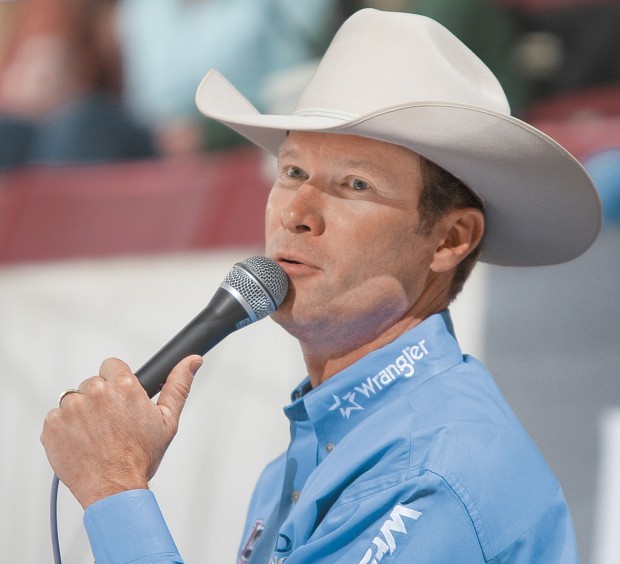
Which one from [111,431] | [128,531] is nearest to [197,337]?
[111,431]

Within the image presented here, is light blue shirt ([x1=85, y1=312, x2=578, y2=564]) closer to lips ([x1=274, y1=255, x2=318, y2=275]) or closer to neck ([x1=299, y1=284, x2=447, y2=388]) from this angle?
neck ([x1=299, y1=284, x2=447, y2=388])

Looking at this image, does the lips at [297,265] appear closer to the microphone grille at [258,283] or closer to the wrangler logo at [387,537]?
the microphone grille at [258,283]

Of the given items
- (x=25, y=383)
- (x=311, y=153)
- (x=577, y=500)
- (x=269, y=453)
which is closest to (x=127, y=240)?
(x=25, y=383)

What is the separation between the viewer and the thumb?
156cm

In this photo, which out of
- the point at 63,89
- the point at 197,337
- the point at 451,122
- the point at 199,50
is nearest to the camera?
the point at 197,337

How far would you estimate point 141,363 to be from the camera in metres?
3.45

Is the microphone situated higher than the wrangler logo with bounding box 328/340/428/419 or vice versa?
the microphone

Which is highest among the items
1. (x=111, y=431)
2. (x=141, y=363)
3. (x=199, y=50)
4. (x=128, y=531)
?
(x=199, y=50)

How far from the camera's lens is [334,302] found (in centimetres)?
180

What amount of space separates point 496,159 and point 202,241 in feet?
7.52

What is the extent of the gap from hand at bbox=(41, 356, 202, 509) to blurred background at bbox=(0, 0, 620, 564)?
4.45 ft

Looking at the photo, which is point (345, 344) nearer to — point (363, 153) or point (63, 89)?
point (363, 153)

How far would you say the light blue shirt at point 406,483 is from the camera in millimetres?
1505

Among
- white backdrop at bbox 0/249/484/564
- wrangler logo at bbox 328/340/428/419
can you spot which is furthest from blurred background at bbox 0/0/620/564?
wrangler logo at bbox 328/340/428/419
